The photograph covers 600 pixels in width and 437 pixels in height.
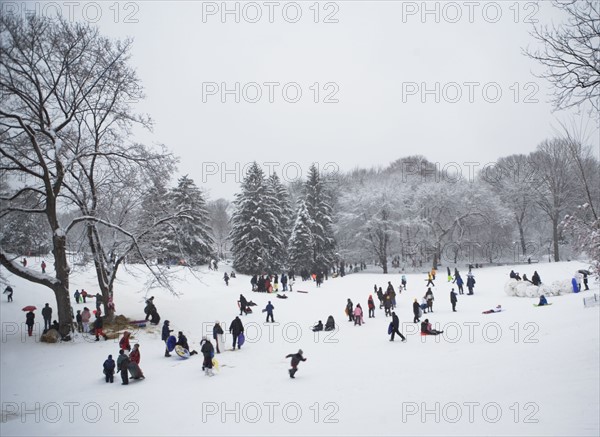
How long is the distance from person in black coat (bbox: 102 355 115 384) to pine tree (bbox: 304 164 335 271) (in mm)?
34715

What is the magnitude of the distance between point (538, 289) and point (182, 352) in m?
19.4

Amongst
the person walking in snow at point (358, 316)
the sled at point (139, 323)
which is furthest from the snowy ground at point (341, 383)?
the sled at point (139, 323)

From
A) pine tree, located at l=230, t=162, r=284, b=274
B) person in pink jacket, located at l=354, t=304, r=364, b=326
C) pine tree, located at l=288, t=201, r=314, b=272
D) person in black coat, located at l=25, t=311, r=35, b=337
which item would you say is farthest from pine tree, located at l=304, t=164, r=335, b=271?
person in black coat, located at l=25, t=311, r=35, b=337

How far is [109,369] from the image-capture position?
1161cm

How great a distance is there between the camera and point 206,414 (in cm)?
909

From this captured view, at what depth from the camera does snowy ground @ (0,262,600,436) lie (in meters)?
8.17

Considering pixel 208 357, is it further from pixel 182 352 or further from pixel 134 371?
pixel 182 352

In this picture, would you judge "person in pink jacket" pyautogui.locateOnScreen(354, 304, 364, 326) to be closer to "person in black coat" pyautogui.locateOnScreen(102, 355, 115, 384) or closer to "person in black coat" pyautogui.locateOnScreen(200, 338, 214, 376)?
"person in black coat" pyautogui.locateOnScreen(200, 338, 214, 376)

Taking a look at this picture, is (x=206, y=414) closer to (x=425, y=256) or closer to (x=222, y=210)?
(x=425, y=256)

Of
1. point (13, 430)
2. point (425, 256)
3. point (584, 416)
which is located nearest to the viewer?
point (584, 416)

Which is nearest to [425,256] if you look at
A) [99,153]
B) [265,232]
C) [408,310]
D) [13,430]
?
[265,232]

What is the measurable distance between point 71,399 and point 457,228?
52.4m

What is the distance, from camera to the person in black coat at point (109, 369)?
11.6 meters

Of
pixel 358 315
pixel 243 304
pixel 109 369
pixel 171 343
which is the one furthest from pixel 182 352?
pixel 358 315
